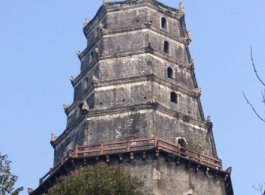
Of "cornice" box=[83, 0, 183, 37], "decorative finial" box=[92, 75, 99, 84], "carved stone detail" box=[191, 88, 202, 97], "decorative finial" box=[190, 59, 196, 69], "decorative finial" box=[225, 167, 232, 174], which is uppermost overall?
"cornice" box=[83, 0, 183, 37]

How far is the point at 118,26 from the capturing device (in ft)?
114

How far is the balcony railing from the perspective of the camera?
2859cm

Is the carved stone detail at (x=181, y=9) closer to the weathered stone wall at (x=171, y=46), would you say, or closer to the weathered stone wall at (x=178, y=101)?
the weathered stone wall at (x=171, y=46)

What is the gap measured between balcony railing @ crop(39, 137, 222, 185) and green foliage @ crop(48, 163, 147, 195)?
213 inches

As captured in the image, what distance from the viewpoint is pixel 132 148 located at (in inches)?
1134

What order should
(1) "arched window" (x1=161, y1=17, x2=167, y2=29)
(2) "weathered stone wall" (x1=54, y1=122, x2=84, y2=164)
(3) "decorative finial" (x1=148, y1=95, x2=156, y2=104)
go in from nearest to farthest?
(3) "decorative finial" (x1=148, y1=95, x2=156, y2=104), (2) "weathered stone wall" (x1=54, y1=122, x2=84, y2=164), (1) "arched window" (x1=161, y1=17, x2=167, y2=29)

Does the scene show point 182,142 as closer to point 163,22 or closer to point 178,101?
point 178,101

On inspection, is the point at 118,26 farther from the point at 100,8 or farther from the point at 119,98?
the point at 119,98

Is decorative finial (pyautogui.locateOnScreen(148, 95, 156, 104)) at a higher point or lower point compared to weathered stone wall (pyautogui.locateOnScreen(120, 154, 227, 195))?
higher

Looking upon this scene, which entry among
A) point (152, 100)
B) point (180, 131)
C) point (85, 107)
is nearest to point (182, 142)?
point (180, 131)

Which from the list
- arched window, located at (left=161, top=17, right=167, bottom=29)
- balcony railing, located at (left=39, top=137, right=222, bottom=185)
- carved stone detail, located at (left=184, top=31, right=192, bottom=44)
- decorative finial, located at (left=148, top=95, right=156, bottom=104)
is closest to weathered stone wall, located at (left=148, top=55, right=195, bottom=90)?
decorative finial, located at (left=148, top=95, right=156, bottom=104)

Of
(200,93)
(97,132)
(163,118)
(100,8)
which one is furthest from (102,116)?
(100,8)

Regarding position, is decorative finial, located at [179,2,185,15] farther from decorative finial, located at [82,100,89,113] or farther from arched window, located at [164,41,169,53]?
decorative finial, located at [82,100,89,113]

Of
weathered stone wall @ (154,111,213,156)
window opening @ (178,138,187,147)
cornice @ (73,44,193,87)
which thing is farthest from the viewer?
cornice @ (73,44,193,87)
